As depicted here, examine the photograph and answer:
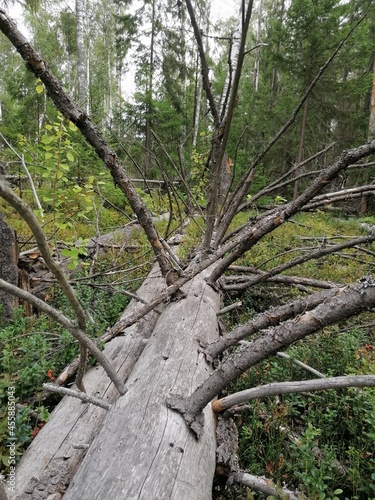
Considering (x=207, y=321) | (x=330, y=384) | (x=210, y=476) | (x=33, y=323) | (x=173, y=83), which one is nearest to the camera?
(x=330, y=384)

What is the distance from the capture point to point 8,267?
2846 mm

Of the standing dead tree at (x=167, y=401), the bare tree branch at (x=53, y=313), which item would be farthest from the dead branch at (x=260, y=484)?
the bare tree branch at (x=53, y=313)

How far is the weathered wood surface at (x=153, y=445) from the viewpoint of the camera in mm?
1030

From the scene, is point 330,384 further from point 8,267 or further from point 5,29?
point 8,267

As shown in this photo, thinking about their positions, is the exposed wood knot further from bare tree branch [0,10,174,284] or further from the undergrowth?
bare tree branch [0,10,174,284]

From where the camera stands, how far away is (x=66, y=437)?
1.52m

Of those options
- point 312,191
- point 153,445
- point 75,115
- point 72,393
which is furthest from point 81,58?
point 153,445

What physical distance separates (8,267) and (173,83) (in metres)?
13.0

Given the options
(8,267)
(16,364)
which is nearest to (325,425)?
(16,364)

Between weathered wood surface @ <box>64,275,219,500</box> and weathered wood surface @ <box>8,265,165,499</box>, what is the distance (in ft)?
0.78

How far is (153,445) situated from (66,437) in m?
0.65

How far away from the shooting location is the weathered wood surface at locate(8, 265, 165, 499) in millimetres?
1277

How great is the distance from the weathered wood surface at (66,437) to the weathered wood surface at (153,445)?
0.24 meters

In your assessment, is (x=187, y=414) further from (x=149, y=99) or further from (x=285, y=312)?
(x=149, y=99)
